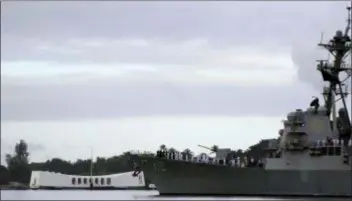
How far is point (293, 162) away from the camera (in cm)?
5406

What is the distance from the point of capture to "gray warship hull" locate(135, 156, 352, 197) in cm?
5309

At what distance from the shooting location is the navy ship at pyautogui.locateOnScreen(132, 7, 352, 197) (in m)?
53.1

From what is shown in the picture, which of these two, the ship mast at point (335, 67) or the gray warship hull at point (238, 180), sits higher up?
the ship mast at point (335, 67)

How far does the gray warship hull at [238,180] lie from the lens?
53094mm

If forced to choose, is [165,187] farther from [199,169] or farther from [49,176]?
[49,176]

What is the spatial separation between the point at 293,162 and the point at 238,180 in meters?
3.84

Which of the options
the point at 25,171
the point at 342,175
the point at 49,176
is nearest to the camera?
the point at 342,175

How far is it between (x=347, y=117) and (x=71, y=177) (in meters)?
53.5

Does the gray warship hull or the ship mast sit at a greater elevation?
the ship mast

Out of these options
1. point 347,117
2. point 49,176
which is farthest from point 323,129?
point 49,176

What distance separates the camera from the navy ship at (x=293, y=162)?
53125mm

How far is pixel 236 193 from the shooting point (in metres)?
55.0

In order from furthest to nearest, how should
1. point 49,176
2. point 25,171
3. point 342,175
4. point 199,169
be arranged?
point 49,176
point 25,171
point 199,169
point 342,175

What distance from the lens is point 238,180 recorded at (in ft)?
182
